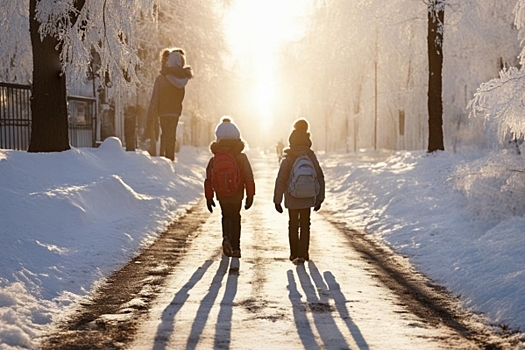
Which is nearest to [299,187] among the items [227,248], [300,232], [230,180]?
[300,232]

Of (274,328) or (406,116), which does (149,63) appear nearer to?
(406,116)

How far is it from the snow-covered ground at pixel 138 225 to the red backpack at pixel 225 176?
146cm

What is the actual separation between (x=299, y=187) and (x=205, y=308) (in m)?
3.36

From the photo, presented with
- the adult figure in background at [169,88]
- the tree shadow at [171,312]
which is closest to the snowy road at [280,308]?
the tree shadow at [171,312]

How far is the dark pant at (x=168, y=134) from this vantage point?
23438 mm

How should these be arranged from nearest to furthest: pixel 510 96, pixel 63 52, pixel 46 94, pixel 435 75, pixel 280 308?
pixel 280 308
pixel 510 96
pixel 63 52
pixel 46 94
pixel 435 75

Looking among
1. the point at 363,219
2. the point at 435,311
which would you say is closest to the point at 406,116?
the point at 363,219

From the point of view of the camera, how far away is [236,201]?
32.9 ft

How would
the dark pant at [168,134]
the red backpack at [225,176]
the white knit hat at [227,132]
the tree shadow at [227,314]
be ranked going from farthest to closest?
the dark pant at [168,134] → the white knit hat at [227,132] → the red backpack at [225,176] → the tree shadow at [227,314]

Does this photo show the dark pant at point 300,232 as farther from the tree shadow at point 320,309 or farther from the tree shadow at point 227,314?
the tree shadow at point 227,314

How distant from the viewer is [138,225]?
12.0 m

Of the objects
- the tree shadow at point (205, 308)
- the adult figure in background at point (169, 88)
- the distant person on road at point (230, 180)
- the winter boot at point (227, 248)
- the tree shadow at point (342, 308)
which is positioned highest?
the adult figure in background at point (169, 88)

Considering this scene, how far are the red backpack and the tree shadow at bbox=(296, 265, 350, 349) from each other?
1758 millimetres

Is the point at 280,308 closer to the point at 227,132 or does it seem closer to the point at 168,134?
the point at 227,132
